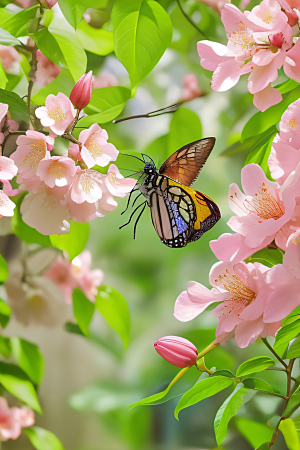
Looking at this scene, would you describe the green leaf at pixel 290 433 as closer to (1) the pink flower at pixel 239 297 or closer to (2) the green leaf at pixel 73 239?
(1) the pink flower at pixel 239 297

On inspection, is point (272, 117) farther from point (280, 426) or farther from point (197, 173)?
point (280, 426)

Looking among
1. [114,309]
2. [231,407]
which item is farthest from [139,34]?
[231,407]

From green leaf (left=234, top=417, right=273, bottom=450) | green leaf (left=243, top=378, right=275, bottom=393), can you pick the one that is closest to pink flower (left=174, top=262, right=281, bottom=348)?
green leaf (left=243, top=378, right=275, bottom=393)

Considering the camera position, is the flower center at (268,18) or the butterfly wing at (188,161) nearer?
the flower center at (268,18)

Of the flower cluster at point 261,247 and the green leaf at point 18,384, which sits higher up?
the flower cluster at point 261,247

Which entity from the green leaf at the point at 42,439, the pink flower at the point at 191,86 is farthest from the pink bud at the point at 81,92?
the green leaf at the point at 42,439

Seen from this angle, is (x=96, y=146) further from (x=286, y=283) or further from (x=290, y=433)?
(x=290, y=433)
